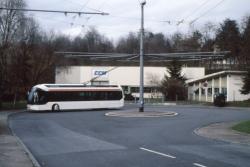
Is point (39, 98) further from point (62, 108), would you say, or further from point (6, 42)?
point (6, 42)

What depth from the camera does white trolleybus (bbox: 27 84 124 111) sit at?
45969mm

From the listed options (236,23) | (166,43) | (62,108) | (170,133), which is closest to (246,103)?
(62,108)

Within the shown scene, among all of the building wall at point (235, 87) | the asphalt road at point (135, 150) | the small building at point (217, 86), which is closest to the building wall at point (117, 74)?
the small building at point (217, 86)

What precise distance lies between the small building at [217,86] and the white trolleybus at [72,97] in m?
20.8

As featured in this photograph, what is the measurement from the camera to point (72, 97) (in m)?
48.1

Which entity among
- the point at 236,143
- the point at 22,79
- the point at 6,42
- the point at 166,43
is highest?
the point at 166,43

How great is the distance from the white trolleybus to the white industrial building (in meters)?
32.7

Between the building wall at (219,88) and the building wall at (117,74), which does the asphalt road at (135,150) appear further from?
the building wall at (117,74)

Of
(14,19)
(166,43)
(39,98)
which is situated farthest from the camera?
(166,43)

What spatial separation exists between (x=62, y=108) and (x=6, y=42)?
35.1 ft

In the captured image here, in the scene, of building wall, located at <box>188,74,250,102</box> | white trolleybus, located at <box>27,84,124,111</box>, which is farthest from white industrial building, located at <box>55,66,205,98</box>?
white trolleybus, located at <box>27,84,124,111</box>

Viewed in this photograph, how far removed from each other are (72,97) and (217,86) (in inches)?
1142

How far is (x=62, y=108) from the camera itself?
156 ft

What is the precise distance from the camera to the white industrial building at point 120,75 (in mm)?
84875
